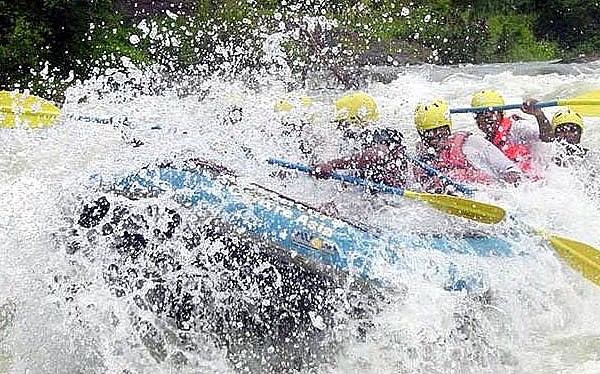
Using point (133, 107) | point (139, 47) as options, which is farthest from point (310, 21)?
point (133, 107)

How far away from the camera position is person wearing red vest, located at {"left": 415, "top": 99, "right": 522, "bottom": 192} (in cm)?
588

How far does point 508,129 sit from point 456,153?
101 centimetres

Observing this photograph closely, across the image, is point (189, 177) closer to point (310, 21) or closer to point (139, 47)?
point (139, 47)

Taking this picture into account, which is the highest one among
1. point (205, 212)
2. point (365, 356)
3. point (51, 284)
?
point (205, 212)

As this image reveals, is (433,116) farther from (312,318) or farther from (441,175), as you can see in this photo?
(312,318)

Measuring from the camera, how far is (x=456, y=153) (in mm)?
5961

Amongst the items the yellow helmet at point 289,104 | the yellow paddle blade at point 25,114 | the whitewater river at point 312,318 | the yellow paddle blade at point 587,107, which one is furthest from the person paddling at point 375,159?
the yellow paddle blade at point 25,114

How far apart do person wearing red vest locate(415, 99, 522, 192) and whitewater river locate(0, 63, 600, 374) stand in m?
0.19

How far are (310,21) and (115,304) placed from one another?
9.71m

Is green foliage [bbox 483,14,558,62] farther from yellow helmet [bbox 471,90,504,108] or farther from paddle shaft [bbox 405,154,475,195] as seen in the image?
paddle shaft [bbox 405,154,475,195]

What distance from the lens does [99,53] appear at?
37.1 feet

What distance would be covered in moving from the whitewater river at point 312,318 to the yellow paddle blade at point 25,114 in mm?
667

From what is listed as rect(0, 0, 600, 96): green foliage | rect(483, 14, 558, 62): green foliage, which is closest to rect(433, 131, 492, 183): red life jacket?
rect(0, 0, 600, 96): green foliage

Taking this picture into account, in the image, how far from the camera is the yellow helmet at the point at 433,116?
232 inches
